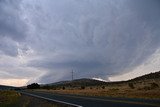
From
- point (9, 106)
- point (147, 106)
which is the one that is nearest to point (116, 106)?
point (147, 106)

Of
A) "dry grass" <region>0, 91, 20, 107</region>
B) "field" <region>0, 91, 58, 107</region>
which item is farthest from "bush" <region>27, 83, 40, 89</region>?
"field" <region>0, 91, 58, 107</region>

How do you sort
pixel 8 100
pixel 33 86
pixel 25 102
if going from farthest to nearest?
pixel 33 86
pixel 8 100
pixel 25 102

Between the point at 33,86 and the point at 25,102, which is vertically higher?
the point at 33,86

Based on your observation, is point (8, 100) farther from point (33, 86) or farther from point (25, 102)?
point (33, 86)

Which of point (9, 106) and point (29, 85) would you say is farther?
point (29, 85)

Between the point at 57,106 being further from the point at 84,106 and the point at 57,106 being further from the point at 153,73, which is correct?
the point at 153,73

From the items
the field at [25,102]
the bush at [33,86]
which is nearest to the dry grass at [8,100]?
the field at [25,102]

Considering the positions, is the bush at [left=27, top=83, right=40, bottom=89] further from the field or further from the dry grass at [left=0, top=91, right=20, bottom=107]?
the field

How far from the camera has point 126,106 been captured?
2136cm

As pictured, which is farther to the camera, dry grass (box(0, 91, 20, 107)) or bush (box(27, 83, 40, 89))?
bush (box(27, 83, 40, 89))

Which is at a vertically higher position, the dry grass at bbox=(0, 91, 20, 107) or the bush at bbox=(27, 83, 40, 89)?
the bush at bbox=(27, 83, 40, 89)

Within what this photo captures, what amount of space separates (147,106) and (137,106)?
718 mm

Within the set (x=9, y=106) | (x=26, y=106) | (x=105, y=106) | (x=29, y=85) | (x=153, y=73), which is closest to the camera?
(x=105, y=106)

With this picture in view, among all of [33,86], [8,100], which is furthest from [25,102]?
[33,86]
